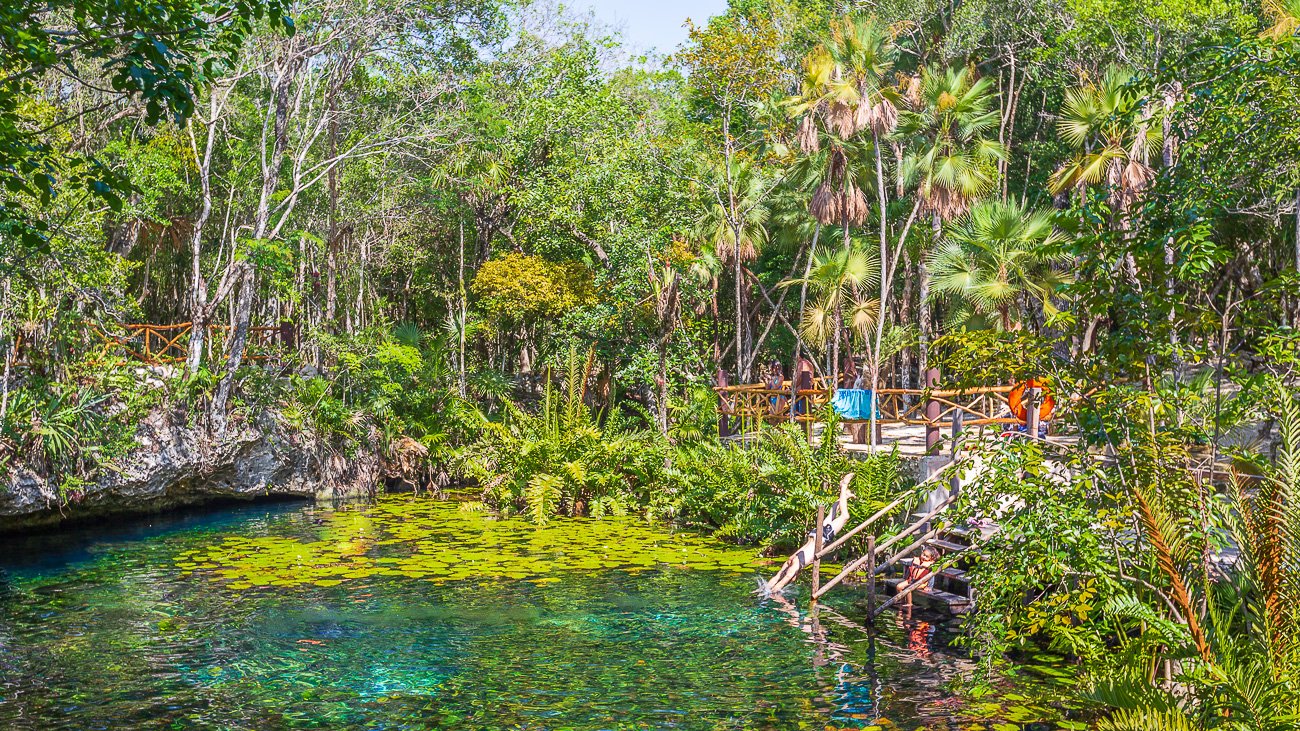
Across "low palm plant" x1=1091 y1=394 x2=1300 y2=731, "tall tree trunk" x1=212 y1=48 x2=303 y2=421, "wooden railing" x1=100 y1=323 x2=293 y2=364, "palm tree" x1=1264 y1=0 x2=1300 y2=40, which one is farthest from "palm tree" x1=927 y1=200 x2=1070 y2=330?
"low palm plant" x1=1091 y1=394 x2=1300 y2=731

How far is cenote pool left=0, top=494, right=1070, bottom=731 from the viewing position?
8.31 m

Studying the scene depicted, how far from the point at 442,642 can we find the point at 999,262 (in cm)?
1467

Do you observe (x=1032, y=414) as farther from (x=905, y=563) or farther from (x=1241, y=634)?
(x=1241, y=634)

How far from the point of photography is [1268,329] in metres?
5.72

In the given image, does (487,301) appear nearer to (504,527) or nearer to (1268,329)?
(504,527)

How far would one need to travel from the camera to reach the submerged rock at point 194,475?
16328 mm

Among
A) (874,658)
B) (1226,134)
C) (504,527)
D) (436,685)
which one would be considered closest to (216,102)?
(504,527)

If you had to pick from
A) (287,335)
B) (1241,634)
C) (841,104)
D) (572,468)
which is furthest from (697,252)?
(1241,634)

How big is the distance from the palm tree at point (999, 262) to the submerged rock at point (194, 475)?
40.6 ft

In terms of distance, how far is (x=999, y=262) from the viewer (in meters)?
21.2

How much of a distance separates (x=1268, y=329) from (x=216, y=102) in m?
18.9

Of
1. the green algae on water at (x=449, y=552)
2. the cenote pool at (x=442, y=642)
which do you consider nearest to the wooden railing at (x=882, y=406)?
the green algae on water at (x=449, y=552)

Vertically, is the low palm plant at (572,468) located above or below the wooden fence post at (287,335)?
below

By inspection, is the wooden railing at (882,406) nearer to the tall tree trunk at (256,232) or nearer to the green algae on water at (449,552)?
the green algae on water at (449,552)
